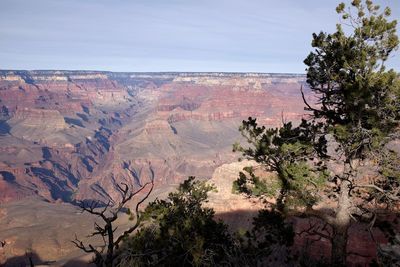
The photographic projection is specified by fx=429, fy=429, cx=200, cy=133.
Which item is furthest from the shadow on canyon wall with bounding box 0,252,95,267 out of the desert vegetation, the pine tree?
the pine tree

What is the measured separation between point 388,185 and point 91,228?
267 ft

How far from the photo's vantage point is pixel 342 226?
16125 millimetres

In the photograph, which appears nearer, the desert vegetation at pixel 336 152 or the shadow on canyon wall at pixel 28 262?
the desert vegetation at pixel 336 152

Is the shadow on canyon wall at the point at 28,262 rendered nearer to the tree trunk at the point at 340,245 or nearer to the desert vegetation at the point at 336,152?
the desert vegetation at the point at 336,152

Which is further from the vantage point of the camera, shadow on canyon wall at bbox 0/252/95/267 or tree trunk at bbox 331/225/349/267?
shadow on canyon wall at bbox 0/252/95/267

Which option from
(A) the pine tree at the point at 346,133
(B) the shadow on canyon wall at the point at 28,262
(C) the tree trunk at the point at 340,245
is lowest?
(B) the shadow on canyon wall at the point at 28,262

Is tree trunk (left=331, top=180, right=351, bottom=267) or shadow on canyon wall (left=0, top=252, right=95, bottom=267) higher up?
tree trunk (left=331, top=180, right=351, bottom=267)

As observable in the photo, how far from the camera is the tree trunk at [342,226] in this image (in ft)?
52.6

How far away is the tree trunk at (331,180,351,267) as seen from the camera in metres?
16.0

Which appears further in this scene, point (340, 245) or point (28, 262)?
point (28, 262)

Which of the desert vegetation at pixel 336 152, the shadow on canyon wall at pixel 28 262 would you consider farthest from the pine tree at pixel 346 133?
the shadow on canyon wall at pixel 28 262

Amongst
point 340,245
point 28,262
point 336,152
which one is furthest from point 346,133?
point 28,262

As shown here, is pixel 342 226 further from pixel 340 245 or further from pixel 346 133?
pixel 346 133

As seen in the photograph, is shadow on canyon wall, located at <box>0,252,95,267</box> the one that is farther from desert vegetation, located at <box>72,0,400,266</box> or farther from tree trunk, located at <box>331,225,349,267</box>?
→ tree trunk, located at <box>331,225,349,267</box>
